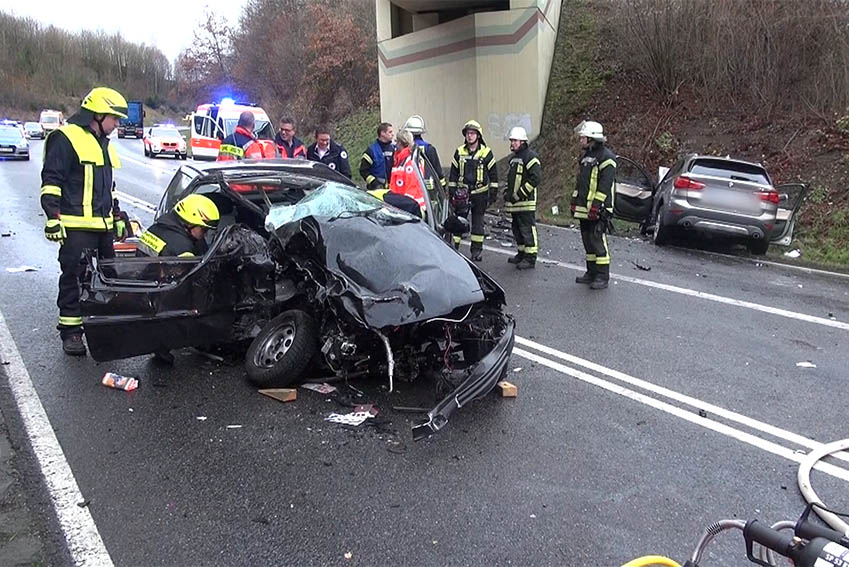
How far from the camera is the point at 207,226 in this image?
5.30m

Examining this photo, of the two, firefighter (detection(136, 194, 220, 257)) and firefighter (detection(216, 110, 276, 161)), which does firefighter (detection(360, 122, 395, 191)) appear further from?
firefighter (detection(136, 194, 220, 257))

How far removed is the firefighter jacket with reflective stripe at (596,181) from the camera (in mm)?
7781

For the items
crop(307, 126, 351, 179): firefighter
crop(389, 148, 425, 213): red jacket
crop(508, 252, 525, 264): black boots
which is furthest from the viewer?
crop(307, 126, 351, 179): firefighter

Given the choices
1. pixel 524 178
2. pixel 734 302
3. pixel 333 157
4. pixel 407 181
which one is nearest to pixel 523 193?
pixel 524 178

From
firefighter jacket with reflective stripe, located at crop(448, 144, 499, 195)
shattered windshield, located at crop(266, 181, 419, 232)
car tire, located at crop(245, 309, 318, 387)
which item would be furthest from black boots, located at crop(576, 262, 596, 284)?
car tire, located at crop(245, 309, 318, 387)

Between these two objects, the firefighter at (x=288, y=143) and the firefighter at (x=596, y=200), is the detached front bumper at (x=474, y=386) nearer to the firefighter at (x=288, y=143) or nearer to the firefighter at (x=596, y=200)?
the firefighter at (x=596, y=200)

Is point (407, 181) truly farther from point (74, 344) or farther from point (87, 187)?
point (74, 344)

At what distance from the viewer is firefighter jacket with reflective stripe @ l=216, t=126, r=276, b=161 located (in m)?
8.97

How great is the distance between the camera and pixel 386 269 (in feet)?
14.1

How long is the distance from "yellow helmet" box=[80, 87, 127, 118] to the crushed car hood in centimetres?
184

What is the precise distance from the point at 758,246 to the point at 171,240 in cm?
902

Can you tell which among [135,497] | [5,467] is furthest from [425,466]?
[5,467]

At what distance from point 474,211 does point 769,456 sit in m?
5.79

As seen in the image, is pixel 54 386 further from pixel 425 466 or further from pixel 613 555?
pixel 613 555
